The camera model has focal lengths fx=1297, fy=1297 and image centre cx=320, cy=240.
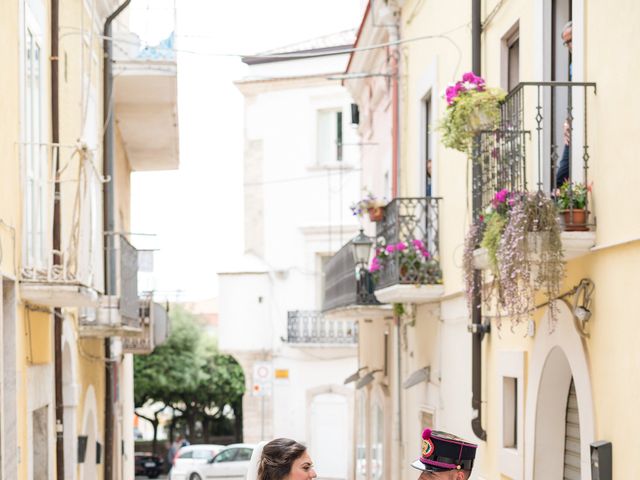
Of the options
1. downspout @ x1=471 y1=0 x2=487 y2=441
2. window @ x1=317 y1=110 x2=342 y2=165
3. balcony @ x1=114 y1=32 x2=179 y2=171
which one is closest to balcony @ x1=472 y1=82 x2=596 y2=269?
downspout @ x1=471 y1=0 x2=487 y2=441

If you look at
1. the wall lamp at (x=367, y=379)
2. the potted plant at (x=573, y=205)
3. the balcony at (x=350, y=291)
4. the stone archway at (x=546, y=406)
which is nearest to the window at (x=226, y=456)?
the wall lamp at (x=367, y=379)

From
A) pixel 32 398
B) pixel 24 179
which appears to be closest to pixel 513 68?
pixel 24 179

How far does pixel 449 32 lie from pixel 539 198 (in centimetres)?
618

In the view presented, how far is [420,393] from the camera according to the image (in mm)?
17094

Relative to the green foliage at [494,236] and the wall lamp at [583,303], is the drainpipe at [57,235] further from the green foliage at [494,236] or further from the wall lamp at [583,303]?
the wall lamp at [583,303]

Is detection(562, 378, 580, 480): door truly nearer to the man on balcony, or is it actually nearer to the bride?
the man on balcony

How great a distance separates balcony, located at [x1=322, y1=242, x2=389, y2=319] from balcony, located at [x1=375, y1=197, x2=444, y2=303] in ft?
10.3

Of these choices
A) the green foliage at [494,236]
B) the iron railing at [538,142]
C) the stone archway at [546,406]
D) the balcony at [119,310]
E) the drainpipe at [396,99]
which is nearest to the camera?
the iron railing at [538,142]

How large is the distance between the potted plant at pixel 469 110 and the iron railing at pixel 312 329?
81.1 ft

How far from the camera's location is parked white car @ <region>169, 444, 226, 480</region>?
30.7 m

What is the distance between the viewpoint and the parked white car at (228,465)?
95.0 feet

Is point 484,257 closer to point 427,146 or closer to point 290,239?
point 427,146

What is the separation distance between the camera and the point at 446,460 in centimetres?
576

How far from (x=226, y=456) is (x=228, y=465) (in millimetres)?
315
